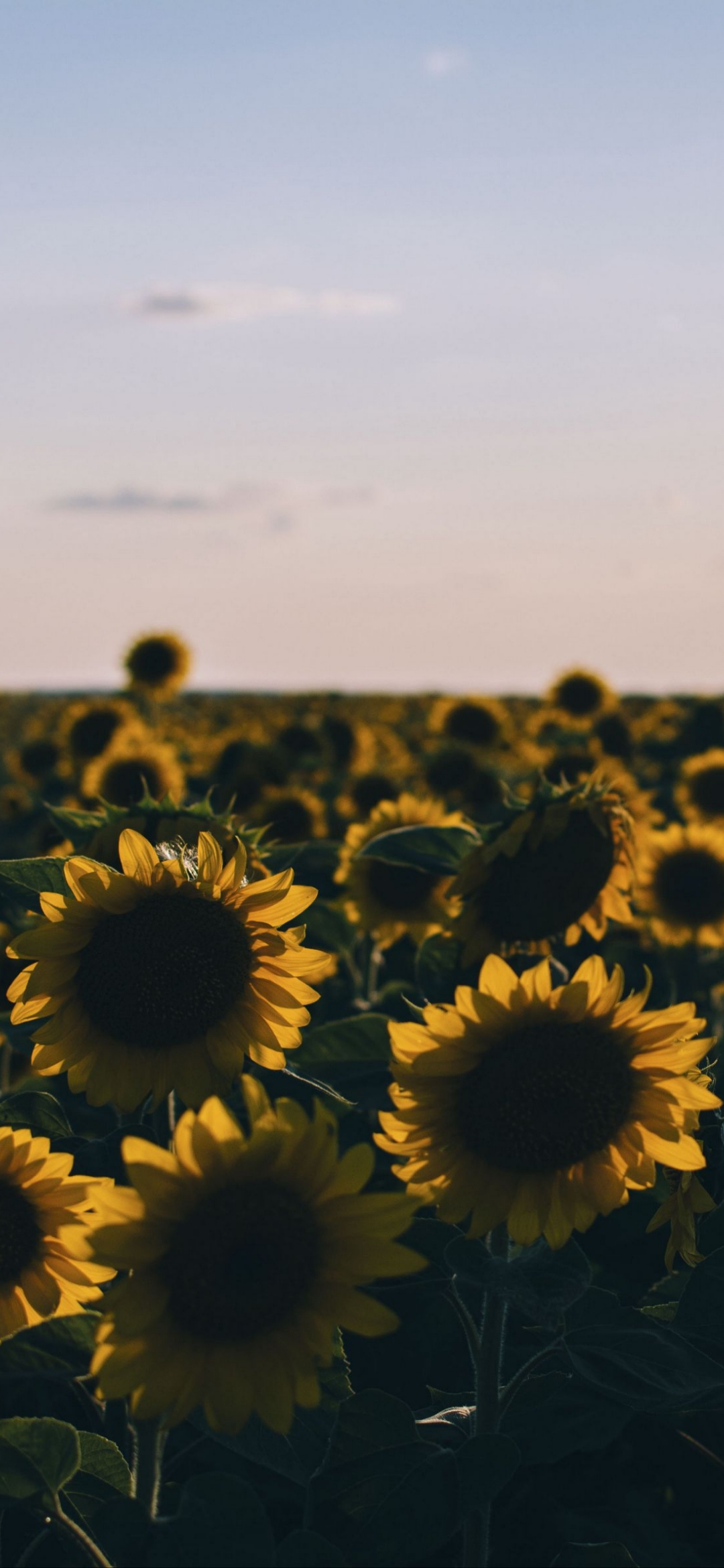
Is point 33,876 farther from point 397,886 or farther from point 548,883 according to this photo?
point 397,886

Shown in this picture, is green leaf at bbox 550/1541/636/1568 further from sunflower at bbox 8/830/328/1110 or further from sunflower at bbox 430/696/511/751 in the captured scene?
sunflower at bbox 430/696/511/751

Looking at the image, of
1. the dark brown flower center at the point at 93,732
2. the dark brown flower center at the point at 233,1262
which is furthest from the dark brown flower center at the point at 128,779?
the dark brown flower center at the point at 233,1262

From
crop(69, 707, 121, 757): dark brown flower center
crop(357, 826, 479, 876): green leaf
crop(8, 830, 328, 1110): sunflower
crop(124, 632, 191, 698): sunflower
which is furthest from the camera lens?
crop(124, 632, 191, 698): sunflower

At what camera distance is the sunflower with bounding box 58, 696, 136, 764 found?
33.0ft

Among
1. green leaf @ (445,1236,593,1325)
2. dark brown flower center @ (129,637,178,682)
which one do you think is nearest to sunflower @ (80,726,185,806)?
dark brown flower center @ (129,637,178,682)

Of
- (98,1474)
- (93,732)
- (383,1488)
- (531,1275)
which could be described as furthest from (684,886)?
(93,732)

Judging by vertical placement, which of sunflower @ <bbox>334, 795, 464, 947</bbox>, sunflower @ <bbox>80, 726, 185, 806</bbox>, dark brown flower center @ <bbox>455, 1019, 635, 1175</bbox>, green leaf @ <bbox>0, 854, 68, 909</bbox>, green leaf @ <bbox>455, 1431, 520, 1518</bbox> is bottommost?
sunflower @ <bbox>80, 726, 185, 806</bbox>

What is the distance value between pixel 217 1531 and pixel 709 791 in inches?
301

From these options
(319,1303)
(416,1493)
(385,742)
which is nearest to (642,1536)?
(416,1493)

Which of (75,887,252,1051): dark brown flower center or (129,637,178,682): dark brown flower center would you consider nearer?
(75,887,252,1051): dark brown flower center

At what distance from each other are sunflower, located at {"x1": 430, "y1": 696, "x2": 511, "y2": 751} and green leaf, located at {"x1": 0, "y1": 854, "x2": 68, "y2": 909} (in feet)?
27.3

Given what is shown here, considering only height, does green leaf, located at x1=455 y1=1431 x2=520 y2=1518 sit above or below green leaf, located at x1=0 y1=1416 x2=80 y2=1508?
below

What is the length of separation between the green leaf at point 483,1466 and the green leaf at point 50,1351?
2.19 feet

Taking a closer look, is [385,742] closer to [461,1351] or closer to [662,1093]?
[461,1351]
